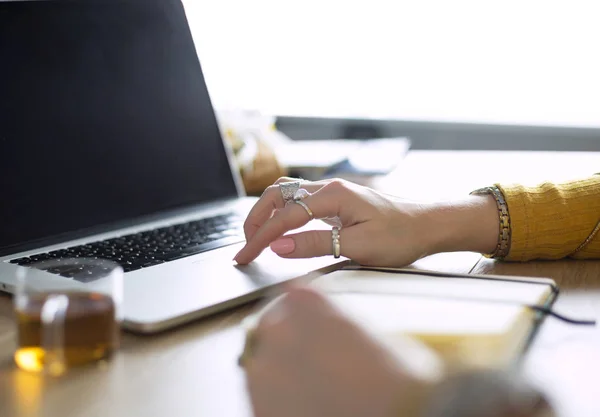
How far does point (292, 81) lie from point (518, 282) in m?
1.82

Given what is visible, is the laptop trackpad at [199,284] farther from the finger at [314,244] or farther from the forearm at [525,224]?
the forearm at [525,224]

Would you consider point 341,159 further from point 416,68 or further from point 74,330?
point 74,330

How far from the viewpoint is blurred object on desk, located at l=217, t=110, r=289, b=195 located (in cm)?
157

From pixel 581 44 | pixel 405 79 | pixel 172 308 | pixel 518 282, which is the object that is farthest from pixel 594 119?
pixel 172 308

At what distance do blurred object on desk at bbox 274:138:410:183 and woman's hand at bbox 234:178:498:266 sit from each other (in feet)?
1.96

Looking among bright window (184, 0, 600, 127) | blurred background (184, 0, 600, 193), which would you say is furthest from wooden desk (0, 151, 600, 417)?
bright window (184, 0, 600, 127)

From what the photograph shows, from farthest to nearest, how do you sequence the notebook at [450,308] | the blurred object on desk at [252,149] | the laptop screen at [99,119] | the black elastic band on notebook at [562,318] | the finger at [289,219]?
the blurred object on desk at [252,149]
the laptop screen at [99,119]
the finger at [289,219]
the black elastic band on notebook at [562,318]
the notebook at [450,308]

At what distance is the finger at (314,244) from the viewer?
93 cm

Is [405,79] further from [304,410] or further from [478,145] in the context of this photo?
[304,410]

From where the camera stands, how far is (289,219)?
0.92m

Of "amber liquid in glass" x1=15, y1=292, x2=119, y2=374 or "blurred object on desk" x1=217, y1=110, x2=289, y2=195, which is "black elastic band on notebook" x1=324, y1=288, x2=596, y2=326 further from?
"blurred object on desk" x1=217, y1=110, x2=289, y2=195

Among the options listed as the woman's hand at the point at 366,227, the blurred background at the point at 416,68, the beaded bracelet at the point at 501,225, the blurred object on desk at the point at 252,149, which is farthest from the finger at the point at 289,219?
the blurred background at the point at 416,68

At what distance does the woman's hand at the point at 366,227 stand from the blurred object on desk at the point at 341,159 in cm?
60

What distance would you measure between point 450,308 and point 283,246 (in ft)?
0.92
